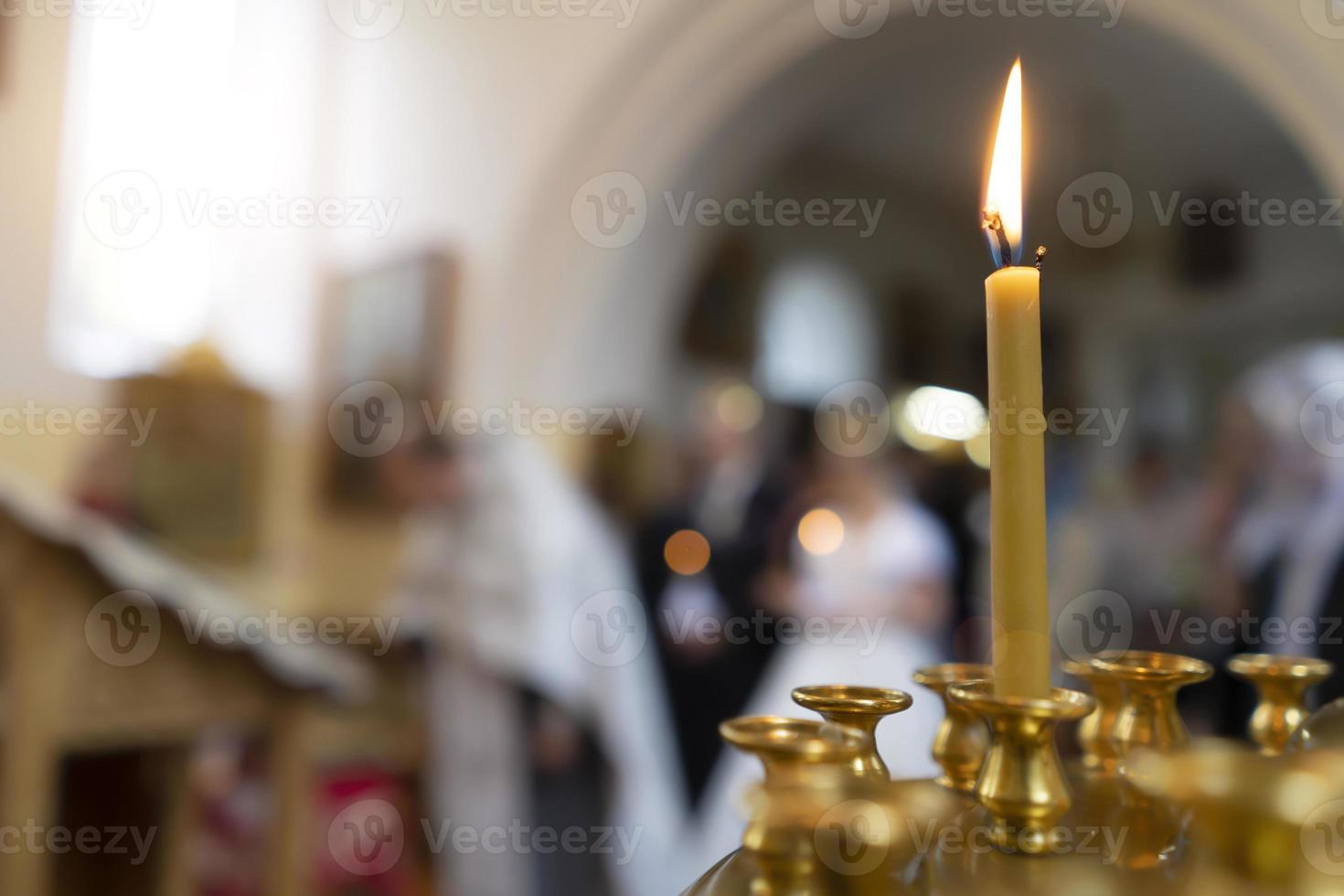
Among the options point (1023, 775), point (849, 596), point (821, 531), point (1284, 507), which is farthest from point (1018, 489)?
point (821, 531)

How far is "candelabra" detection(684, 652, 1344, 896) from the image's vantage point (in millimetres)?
230

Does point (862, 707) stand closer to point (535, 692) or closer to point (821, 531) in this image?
point (535, 692)

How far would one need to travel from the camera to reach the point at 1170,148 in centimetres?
232

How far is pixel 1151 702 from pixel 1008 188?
19 centimetres

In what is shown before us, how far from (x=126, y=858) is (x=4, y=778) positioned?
716mm

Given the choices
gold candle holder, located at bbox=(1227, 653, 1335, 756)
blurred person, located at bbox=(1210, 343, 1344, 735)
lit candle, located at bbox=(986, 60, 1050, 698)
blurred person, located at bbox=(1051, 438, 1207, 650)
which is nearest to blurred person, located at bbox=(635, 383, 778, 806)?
blurred person, located at bbox=(1051, 438, 1207, 650)

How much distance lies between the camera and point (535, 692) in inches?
99.0

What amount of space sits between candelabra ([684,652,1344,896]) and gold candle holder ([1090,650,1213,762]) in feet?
0.10

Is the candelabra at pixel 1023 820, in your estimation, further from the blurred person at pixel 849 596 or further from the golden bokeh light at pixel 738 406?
the golden bokeh light at pixel 738 406

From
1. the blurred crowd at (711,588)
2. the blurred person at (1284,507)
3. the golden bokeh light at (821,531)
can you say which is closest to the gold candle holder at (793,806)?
the blurred person at (1284,507)

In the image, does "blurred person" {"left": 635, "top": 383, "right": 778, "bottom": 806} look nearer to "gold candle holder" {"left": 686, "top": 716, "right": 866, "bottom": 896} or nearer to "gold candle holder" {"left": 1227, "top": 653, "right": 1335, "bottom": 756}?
"gold candle holder" {"left": 1227, "top": 653, "right": 1335, "bottom": 756}

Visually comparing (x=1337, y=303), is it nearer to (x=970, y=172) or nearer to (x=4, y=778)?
(x=970, y=172)

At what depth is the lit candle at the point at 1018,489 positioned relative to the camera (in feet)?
0.85

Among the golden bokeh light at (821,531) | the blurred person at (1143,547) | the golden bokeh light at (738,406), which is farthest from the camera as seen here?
the golden bokeh light at (738,406)
